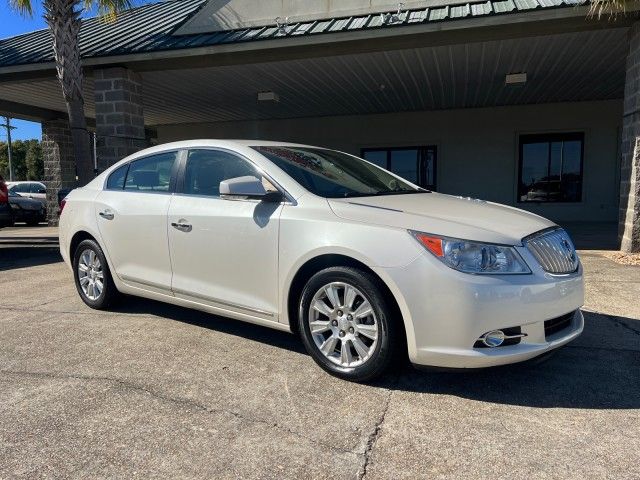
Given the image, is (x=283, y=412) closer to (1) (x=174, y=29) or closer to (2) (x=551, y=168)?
(1) (x=174, y=29)

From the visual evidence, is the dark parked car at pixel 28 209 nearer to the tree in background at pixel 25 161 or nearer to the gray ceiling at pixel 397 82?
the gray ceiling at pixel 397 82

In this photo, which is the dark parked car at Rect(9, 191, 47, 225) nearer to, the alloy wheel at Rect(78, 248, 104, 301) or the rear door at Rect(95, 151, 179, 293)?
the alloy wheel at Rect(78, 248, 104, 301)

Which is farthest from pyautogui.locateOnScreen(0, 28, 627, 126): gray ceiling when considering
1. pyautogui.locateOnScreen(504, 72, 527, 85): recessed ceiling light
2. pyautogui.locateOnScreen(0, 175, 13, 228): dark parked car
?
pyautogui.locateOnScreen(0, 175, 13, 228): dark parked car

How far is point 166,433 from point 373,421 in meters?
1.11

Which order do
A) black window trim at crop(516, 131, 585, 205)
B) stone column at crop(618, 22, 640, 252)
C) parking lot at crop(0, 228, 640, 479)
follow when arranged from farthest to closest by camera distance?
black window trim at crop(516, 131, 585, 205), stone column at crop(618, 22, 640, 252), parking lot at crop(0, 228, 640, 479)

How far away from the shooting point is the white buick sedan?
9.05 ft

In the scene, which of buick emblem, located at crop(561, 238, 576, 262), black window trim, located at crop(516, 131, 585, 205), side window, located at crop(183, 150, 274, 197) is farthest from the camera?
black window trim, located at crop(516, 131, 585, 205)

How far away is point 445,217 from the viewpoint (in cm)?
301

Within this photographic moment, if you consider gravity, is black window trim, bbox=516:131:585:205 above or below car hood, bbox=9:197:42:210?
above

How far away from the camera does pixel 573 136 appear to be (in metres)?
13.9

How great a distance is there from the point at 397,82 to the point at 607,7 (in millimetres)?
4844

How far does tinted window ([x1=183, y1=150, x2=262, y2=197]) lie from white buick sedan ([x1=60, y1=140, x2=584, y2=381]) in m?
0.01

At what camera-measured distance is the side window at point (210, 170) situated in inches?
150

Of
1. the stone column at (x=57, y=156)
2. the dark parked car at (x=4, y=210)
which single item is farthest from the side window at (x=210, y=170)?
the stone column at (x=57, y=156)
